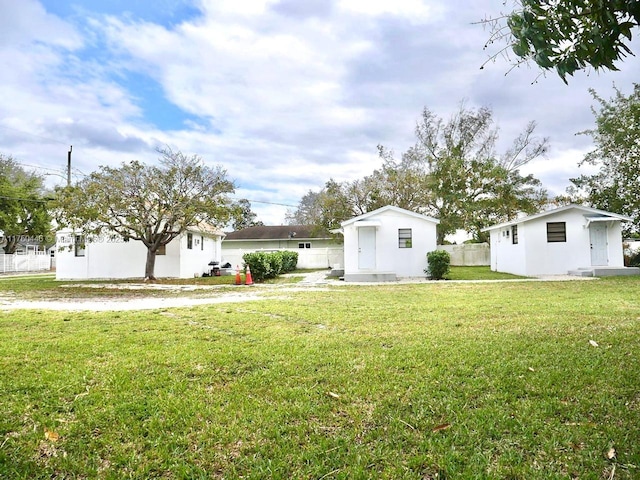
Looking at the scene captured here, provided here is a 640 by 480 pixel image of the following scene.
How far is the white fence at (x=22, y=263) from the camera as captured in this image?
1156 inches

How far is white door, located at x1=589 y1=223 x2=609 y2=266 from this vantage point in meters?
18.0

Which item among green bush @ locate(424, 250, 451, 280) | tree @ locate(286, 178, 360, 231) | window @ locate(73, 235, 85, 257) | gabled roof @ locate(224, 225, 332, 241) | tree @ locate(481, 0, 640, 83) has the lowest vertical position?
green bush @ locate(424, 250, 451, 280)

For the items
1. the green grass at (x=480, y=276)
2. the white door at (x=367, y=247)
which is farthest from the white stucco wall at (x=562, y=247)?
the white door at (x=367, y=247)

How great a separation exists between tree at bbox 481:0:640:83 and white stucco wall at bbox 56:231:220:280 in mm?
18995

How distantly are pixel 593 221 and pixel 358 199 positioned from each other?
1508cm

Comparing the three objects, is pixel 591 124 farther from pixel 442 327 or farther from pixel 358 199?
pixel 442 327

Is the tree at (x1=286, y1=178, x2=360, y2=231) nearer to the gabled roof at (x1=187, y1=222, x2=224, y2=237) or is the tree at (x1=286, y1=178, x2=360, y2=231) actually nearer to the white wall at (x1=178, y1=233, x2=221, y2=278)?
the gabled roof at (x1=187, y1=222, x2=224, y2=237)

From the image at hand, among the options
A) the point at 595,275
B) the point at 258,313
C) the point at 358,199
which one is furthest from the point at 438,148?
the point at 258,313

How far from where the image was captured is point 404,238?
18734mm

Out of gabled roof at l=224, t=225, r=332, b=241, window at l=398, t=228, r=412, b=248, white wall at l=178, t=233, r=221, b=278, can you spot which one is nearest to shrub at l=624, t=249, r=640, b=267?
window at l=398, t=228, r=412, b=248

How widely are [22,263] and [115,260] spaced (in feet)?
51.4

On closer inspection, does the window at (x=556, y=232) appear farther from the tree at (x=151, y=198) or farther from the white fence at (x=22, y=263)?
the white fence at (x=22, y=263)

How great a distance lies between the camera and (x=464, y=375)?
12.7 ft

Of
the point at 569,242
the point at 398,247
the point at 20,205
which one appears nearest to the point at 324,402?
the point at 398,247
